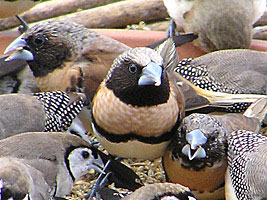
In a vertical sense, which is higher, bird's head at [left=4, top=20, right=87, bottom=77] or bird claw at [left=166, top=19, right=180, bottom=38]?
bird's head at [left=4, top=20, right=87, bottom=77]

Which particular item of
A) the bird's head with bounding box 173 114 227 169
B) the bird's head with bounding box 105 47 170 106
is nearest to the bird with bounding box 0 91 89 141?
the bird's head with bounding box 105 47 170 106

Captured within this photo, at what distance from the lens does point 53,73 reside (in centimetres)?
390

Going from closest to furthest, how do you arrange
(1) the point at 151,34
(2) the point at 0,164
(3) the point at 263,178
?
1. (2) the point at 0,164
2. (3) the point at 263,178
3. (1) the point at 151,34

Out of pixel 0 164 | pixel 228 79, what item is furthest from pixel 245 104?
pixel 0 164

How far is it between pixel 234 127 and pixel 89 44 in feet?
3.29

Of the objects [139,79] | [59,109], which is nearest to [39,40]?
[59,109]

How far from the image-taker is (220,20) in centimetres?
479

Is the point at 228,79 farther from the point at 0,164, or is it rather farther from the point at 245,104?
the point at 0,164

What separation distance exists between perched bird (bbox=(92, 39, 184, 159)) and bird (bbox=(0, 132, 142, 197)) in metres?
0.13

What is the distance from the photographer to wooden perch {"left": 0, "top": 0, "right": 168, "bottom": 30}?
5223 millimetres

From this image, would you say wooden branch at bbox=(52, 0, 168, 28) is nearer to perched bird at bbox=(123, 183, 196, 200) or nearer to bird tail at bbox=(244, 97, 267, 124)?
bird tail at bbox=(244, 97, 267, 124)

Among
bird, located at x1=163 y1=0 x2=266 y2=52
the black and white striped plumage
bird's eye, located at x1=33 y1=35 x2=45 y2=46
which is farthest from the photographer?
bird, located at x1=163 y1=0 x2=266 y2=52

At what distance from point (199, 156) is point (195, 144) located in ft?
0.22

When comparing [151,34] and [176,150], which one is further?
[151,34]
